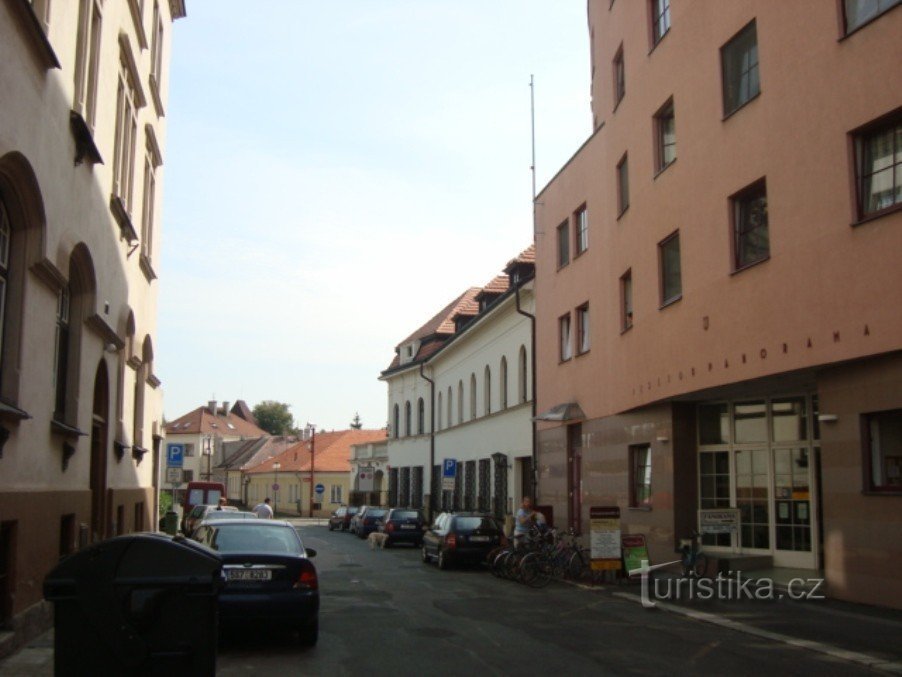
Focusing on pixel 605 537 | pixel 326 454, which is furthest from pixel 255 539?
pixel 326 454

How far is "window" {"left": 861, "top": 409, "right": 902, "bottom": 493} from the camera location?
13836 millimetres

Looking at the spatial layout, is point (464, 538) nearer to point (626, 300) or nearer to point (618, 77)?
point (626, 300)

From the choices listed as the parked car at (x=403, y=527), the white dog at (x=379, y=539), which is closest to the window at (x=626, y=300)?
the parked car at (x=403, y=527)

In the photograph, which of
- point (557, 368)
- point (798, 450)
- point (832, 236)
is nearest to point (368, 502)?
point (557, 368)

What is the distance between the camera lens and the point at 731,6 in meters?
17.3

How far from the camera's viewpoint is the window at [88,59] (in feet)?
44.4

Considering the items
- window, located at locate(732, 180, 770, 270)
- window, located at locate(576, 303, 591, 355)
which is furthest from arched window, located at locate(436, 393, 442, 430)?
window, located at locate(732, 180, 770, 270)

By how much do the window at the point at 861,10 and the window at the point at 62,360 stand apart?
1224 centimetres

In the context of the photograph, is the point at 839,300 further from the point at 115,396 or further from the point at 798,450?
the point at 115,396

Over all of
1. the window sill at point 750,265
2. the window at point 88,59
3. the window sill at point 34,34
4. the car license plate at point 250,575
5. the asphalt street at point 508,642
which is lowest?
the asphalt street at point 508,642

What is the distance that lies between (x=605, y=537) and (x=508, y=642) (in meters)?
7.64

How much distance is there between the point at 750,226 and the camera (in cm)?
1680

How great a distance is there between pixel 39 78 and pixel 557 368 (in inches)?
806

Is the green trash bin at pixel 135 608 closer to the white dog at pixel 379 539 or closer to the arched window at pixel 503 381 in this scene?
the white dog at pixel 379 539
